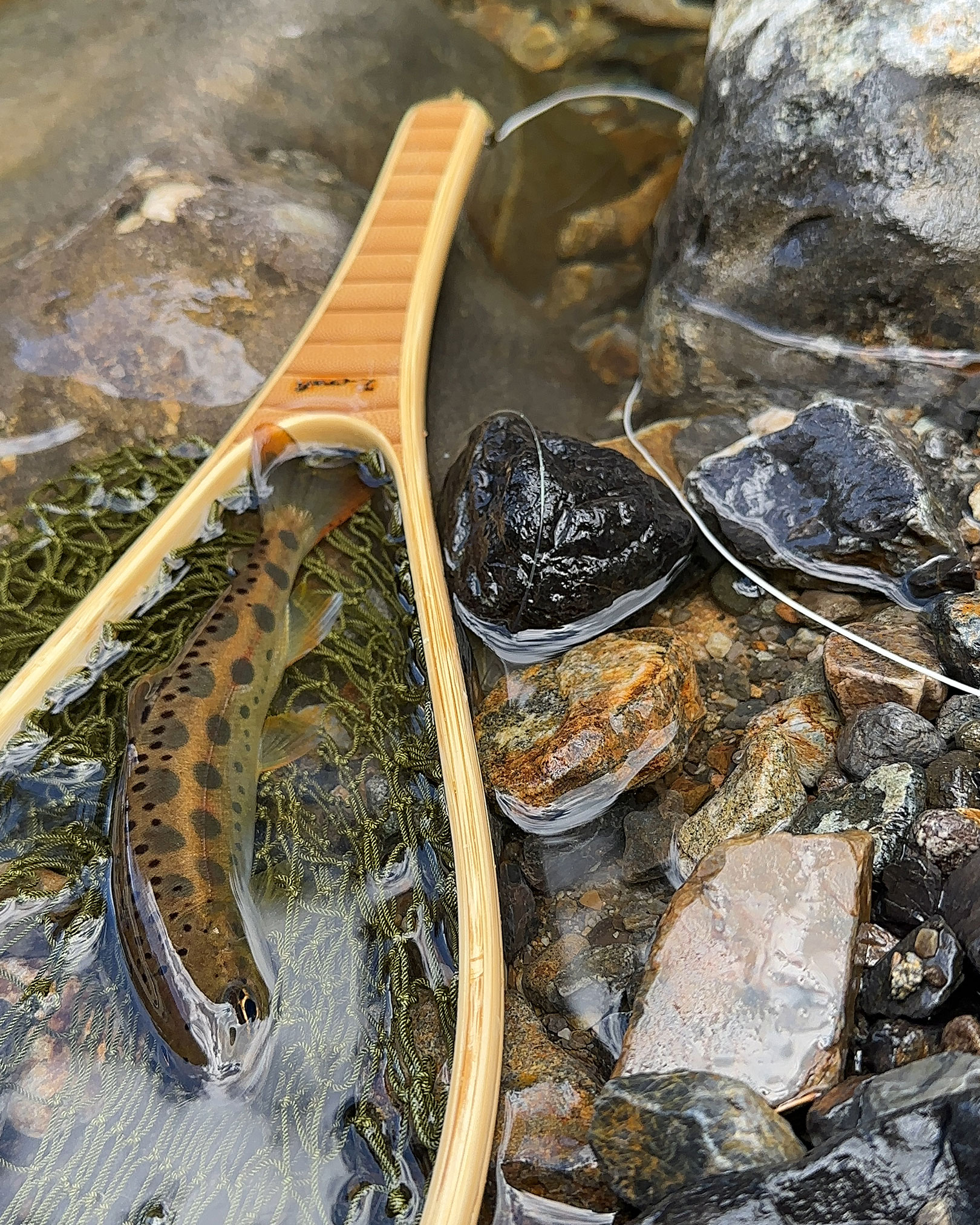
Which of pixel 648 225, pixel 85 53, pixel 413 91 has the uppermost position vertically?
pixel 85 53

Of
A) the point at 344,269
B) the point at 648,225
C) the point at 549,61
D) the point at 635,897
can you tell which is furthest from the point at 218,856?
the point at 549,61

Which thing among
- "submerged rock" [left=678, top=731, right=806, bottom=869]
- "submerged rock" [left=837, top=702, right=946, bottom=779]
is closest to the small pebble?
"submerged rock" [left=678, top=731, right=806, bottom=869]

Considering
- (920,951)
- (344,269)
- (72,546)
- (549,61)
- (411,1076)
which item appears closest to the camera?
(920,951)

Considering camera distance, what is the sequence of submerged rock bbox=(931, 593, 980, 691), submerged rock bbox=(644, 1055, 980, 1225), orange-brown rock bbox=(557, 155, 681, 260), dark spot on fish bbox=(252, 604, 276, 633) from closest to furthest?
1. submerged rock bbox=(644, 1055, 980, 1225)
2. submerged rock bbox=(931, 593, 980, 691)
3. dark spot on fish bbox=(252, 604, 276, 633)
4. orange-brown rock bbox=(557, 155, 681, 260)

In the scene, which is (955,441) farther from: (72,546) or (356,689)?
(72,546)

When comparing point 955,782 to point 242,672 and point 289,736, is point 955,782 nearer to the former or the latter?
point 289,736

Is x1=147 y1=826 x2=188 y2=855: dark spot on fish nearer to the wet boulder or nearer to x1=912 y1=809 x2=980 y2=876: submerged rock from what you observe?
x1=912 y1=809 x2=980 y2=876: submerged rock

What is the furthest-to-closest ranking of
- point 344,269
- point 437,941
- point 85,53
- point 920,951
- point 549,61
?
1. point 549,61
2. point 85,53
3. point 344,269
4. point 437,941
5. point 920,951
